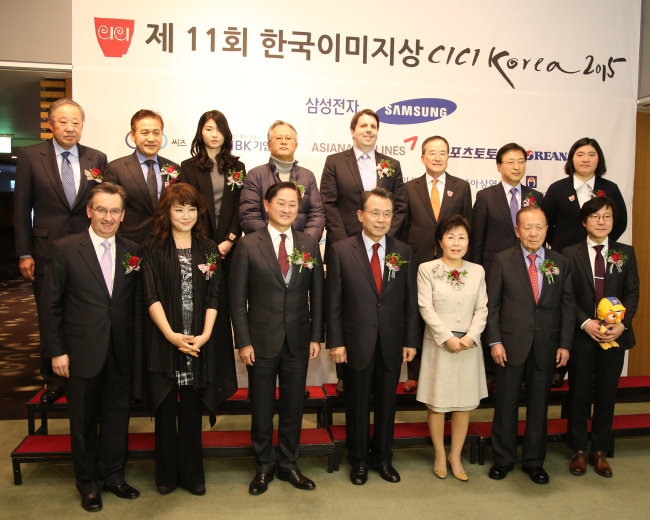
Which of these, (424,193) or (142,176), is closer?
(142,176)

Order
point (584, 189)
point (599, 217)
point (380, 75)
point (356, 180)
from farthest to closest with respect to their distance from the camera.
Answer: point (380, 75) < point (584, 189) < point (356, 180) < point (599, 217)

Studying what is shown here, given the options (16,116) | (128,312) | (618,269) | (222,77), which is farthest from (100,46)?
(16,116)

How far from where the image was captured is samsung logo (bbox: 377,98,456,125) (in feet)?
15.8

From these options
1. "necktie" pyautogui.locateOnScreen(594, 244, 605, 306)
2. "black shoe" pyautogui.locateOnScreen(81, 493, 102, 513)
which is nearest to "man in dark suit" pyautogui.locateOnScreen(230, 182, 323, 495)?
"black shoe" pyautogui.locateOnScreen(81, 493, 102, 513)

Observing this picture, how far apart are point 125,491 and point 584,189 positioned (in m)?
3.77

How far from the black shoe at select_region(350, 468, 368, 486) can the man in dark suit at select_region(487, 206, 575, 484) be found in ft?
2.65

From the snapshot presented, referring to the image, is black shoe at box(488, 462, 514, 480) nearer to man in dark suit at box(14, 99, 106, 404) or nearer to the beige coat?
the beige coat

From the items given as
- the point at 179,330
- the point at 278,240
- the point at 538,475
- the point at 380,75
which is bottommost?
the point at 538,475

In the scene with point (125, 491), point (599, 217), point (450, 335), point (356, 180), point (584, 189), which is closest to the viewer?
point (125, 491)

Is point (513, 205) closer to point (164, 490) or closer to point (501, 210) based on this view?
point (501, 210)

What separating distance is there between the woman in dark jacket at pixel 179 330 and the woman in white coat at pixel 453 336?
4.24 feet

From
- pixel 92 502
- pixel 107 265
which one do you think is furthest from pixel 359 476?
pixel 107 265

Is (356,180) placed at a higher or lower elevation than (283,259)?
higher

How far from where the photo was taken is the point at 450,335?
320 cm
